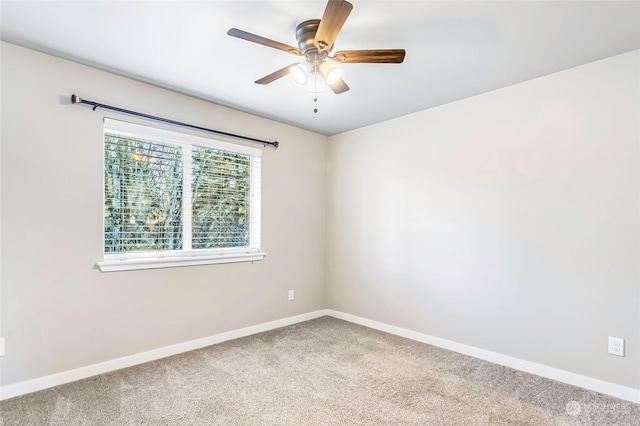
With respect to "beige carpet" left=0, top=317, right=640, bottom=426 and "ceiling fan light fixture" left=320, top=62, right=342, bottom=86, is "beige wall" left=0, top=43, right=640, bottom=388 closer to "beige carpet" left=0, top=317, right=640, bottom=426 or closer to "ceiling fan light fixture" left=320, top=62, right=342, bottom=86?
"beige carpet" left=0, top=317, right=640, bottom=426

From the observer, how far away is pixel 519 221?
2.73 m

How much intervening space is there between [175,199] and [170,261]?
0.57 meters

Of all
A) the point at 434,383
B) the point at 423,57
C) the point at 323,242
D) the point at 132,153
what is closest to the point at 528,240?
the point at 434,383

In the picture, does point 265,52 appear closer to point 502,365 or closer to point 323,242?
A: point 323,242

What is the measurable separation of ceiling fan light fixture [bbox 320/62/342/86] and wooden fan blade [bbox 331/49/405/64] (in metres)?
0.06

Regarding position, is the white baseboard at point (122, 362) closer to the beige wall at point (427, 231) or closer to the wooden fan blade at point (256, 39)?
the beige wall at point (427, 231)

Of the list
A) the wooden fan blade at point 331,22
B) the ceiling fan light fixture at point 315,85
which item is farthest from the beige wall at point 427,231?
the wooden fan blade at point 331,22

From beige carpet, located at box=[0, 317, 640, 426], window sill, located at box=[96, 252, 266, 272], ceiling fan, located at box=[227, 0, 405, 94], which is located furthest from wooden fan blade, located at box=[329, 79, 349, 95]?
beige carpet, located at box=[0, 317, 640, 426]

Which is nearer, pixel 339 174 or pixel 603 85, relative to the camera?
pixel 603 85

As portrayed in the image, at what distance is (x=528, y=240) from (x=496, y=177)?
59cm

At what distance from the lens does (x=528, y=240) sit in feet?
8.80

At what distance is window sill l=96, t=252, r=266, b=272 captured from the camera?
103 inches

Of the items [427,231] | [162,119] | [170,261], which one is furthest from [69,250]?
[427,231]

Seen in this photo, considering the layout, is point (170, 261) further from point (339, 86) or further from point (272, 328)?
point (339, 86)
